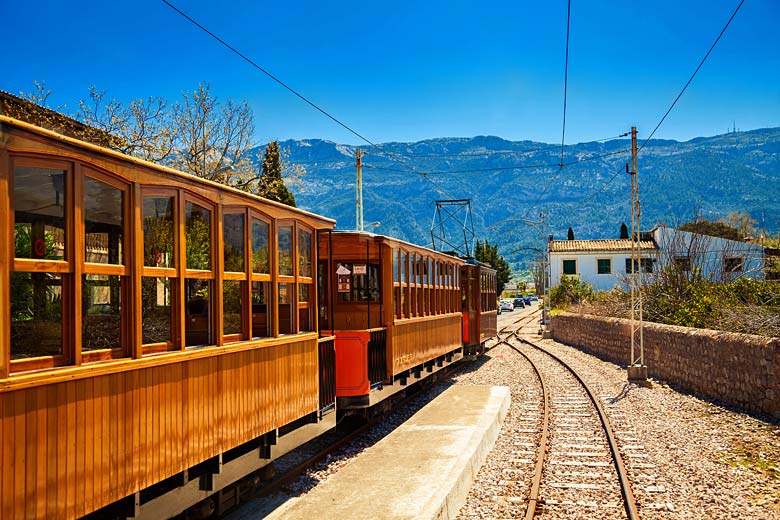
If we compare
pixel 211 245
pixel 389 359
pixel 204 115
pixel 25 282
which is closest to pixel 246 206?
pixel 211 245

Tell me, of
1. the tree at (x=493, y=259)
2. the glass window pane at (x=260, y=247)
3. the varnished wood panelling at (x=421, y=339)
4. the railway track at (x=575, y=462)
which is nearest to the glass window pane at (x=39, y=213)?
the glass window pane at (x=260, y=247)

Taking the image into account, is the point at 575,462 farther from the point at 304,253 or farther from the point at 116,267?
the point at 116,267

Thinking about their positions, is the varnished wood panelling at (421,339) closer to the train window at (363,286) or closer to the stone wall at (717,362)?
the train window at (363,286)

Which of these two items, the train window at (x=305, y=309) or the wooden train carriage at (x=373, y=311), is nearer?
the train window at (x=305, y=309)

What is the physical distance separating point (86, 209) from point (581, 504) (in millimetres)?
5703

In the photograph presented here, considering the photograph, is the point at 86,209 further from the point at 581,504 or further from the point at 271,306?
the point at 581,504

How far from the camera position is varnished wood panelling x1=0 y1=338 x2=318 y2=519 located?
3766 millimetres

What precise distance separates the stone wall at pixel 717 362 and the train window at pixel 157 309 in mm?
9470

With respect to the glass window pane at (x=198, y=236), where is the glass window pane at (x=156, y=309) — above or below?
below

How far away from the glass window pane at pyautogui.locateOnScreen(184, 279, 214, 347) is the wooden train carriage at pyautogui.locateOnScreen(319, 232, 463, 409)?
11.1 ft

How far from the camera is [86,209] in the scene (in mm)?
4387

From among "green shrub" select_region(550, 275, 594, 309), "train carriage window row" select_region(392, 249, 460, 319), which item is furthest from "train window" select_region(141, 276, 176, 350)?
"green shrub" select_region(550, 275, 594, 309)

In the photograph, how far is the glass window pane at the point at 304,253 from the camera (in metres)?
7.83

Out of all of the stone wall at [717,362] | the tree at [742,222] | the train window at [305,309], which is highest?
the tree at [742,222]
